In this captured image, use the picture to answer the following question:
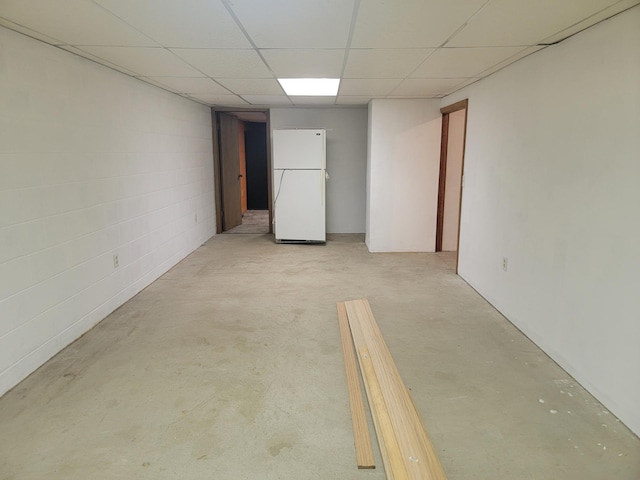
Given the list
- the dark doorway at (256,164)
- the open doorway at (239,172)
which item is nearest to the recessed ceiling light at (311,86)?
the open doorway at (239,172)

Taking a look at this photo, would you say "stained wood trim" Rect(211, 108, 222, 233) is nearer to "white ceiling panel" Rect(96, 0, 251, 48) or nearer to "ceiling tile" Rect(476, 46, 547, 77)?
"white ceiling panel" Rect(96, 0, 251, 48)

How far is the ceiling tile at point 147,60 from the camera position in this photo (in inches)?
109

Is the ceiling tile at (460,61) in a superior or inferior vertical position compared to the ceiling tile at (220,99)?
inferior

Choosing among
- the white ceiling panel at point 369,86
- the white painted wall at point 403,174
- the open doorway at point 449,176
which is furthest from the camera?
the open doorway at point 449,176

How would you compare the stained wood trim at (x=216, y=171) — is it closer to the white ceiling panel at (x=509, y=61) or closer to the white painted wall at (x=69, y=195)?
the white painted wall at (x=69, y=195)

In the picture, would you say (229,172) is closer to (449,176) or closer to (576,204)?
(449,176)

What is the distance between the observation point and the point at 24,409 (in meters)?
2.15

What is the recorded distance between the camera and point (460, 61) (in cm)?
309

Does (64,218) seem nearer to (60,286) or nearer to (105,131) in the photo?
(60,286)

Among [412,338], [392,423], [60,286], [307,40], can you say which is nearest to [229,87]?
[307,40]

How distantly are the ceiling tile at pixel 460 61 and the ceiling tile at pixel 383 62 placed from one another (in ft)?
0.32

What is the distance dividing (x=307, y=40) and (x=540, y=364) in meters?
2.59

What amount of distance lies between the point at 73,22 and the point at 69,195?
1.18m

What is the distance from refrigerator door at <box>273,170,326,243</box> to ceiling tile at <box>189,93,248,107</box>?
3.64 ft
